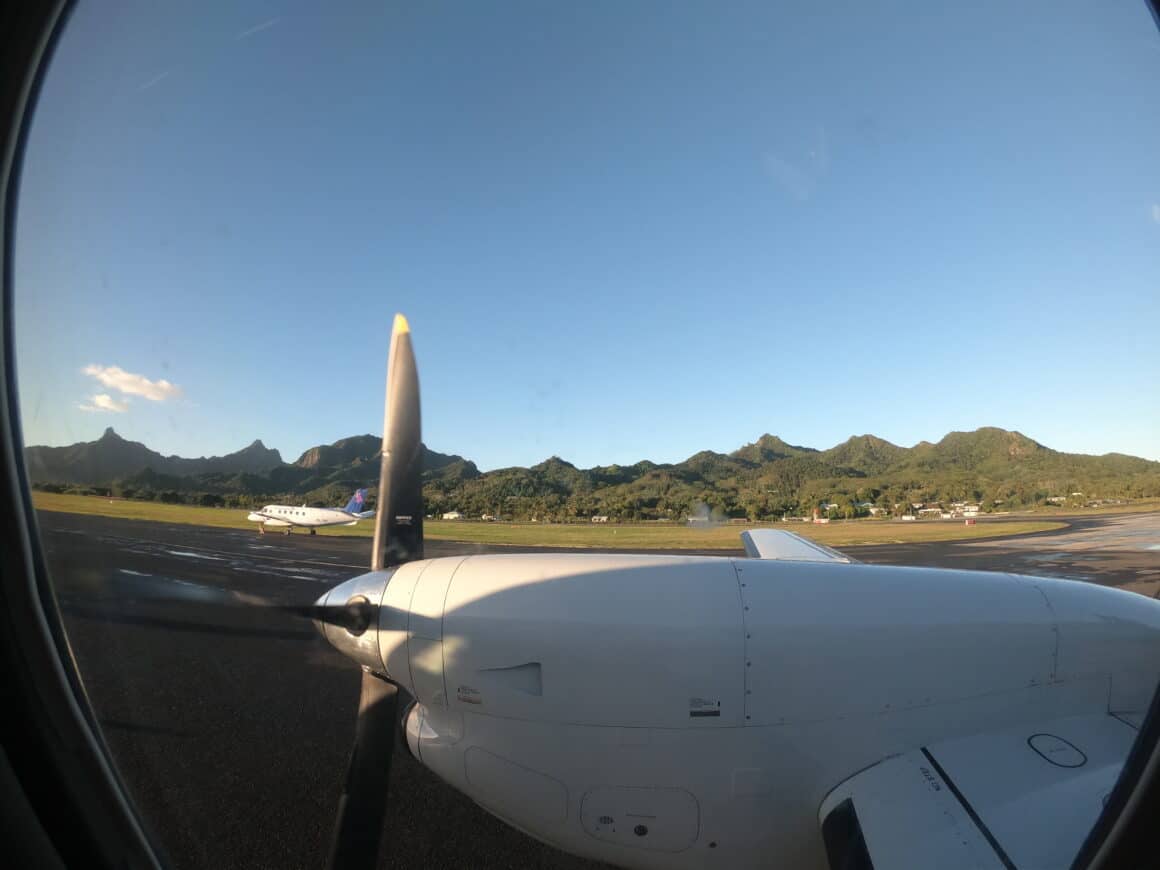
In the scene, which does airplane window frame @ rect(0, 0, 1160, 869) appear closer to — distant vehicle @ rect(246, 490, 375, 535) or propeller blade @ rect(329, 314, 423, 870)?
propeller blade @ rect(329, 314, 423, 870)

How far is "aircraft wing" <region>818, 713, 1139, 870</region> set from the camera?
160 centimetres

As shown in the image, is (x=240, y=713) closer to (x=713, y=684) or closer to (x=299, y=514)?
(x=299, y=514)

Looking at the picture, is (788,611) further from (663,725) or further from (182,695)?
(182,695)

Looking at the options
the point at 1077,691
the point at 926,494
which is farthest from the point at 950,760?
the point at 926,494

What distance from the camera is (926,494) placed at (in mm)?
5422

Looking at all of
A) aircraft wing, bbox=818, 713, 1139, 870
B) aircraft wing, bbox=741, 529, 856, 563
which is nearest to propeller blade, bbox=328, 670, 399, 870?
aircraft wing, bbox=818, 713, 1139, 870

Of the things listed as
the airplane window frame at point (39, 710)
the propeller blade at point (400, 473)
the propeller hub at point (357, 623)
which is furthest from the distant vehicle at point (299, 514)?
the airplane window frame at point (39, 710)

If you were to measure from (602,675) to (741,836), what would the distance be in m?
0.83

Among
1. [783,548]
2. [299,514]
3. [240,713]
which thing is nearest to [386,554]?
[240,713]

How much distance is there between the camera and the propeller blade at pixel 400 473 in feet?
10.2

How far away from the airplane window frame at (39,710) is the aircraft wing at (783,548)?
2.73 metres

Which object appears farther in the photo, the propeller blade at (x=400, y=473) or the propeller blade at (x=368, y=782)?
the propeller blade at (x=400, y=473)

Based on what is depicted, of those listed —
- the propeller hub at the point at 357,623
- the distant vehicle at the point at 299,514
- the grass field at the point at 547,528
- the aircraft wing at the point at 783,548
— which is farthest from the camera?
the aircraft wing at the point at 783,548

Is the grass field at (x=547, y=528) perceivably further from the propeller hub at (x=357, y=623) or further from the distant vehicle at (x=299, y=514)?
the propeller hub at (x=357, y=623)
